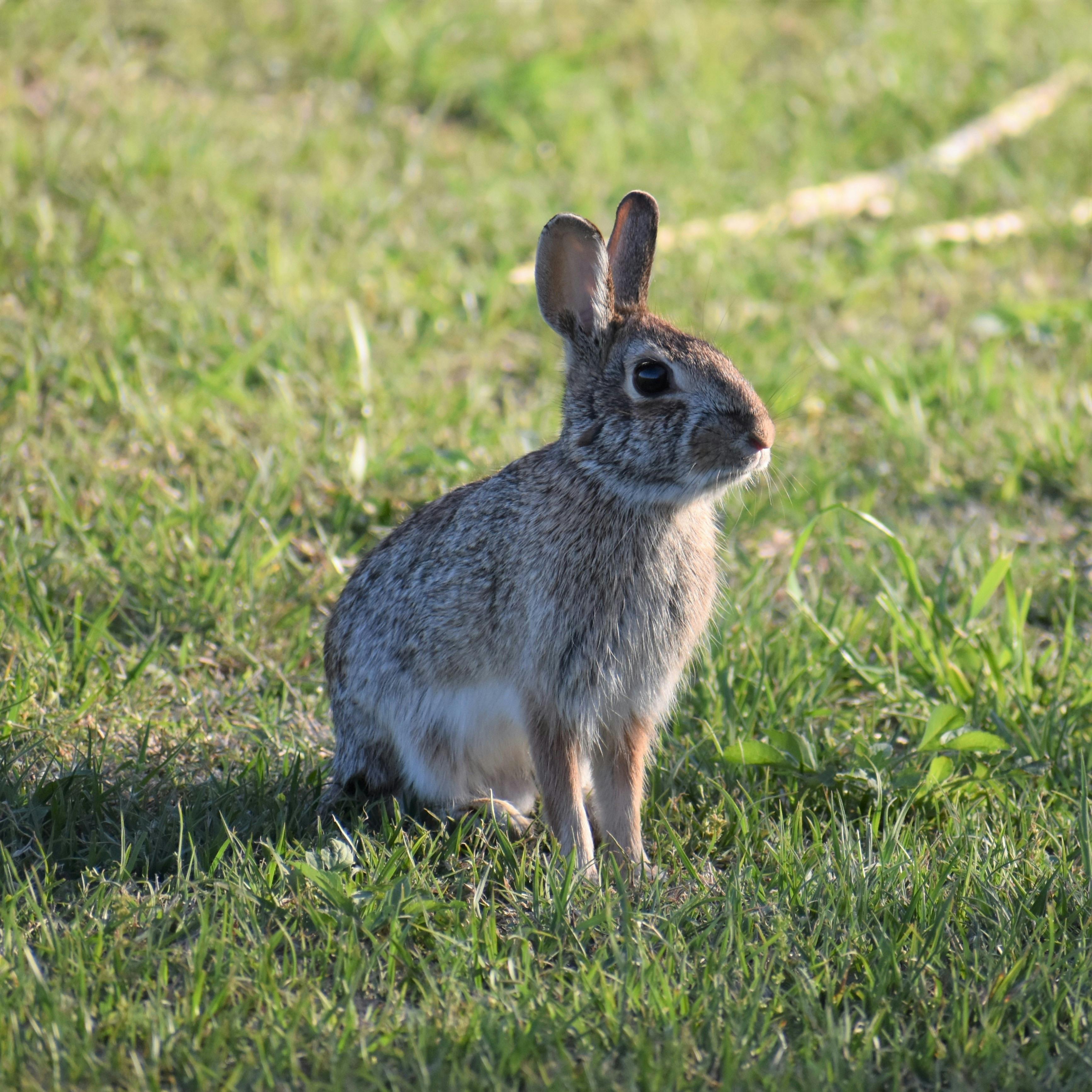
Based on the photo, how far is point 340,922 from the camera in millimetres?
3199

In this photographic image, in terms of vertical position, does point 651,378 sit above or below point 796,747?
above

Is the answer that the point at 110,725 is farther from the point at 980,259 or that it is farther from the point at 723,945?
the point at 980,259

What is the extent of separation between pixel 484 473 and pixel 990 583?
6.39 ft

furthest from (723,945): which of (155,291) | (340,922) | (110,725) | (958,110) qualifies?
(958,110)

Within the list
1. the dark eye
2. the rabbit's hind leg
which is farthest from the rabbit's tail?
the dark eye

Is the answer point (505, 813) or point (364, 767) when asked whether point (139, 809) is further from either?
point (505, 813)

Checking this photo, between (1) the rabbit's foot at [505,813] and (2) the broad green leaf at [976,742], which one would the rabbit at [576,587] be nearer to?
(1) the rabbit's foot at [505,813]

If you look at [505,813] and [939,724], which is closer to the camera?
[505,813]

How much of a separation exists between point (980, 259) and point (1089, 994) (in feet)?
17.7

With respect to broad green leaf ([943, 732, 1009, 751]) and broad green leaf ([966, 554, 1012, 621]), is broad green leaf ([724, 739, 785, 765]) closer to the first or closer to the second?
broad green leaf ([943, 732, 1009, 751])

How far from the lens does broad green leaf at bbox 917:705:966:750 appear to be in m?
3.95

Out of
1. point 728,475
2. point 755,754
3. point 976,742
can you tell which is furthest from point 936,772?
point 728,475

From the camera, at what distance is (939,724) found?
397 cm

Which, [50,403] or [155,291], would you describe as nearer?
[50,403]
